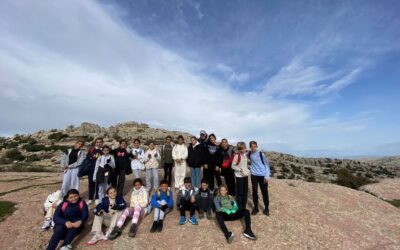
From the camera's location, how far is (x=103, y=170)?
8820 millimetres

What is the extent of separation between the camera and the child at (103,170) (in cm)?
880

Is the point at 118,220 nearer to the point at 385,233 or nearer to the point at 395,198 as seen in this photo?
the point at 385,233

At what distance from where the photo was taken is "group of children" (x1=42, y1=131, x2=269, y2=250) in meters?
6.61

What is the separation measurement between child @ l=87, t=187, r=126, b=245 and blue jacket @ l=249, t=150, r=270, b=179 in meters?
4.39

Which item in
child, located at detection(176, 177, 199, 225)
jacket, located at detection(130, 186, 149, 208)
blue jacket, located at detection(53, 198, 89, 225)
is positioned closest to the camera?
blue jacket, located at detection(53, 198, 89, 225)

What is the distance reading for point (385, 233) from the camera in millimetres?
8555

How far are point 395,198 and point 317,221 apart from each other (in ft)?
32.1

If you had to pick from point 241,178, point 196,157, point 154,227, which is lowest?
point 154,227

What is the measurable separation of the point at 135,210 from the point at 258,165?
424 centimetres

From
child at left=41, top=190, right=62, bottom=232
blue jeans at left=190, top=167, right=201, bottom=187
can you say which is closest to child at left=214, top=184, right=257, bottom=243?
blue jeans at left=190, top=167, right=201, bottom=187

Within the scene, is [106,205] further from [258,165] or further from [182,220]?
[258,165]

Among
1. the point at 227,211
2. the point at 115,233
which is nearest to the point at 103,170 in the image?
the point at 115,233

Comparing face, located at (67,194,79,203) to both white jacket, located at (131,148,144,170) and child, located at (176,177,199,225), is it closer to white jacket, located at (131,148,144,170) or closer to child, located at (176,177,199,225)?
child, located at (176,177,199,225)

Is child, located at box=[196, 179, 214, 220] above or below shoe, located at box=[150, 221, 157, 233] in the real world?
above
